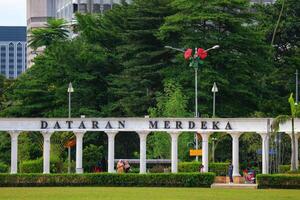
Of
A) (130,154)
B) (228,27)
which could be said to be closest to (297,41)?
(228,27)

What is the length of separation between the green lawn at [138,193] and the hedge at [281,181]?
3537 millimetres

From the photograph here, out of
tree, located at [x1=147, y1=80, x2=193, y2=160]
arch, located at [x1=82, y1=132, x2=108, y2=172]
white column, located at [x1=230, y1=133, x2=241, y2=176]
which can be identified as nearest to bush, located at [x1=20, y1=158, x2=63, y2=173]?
arch, located at [x1=82, y1=132, x2=108, y2=172]

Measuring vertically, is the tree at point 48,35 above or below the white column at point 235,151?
above

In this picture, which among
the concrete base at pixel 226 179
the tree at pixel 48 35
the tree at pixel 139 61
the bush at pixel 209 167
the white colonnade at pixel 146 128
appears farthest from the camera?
the tree at pixel 48 35

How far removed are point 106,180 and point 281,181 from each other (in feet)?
36.4

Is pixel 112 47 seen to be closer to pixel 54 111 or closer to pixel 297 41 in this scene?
pixel 54 111

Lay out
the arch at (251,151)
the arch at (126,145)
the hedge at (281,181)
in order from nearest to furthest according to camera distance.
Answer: the hedge at (281,181)
the arch at (251,151)
the arch at (126,145)

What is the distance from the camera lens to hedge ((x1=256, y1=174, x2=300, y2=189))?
7938 centimetres

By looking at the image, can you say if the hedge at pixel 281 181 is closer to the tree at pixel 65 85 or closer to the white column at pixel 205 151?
the white column at pixel 205 151

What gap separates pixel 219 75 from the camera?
4368 inches

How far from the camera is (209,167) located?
94.6 m

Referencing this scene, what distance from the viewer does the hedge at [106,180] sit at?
268 ft

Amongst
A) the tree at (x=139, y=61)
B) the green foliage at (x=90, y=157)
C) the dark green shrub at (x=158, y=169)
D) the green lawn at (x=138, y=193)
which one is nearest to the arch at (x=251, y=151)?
the dark green shrub at (x=158, y=169)

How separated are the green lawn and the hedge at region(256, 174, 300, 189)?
3537 millimetres
